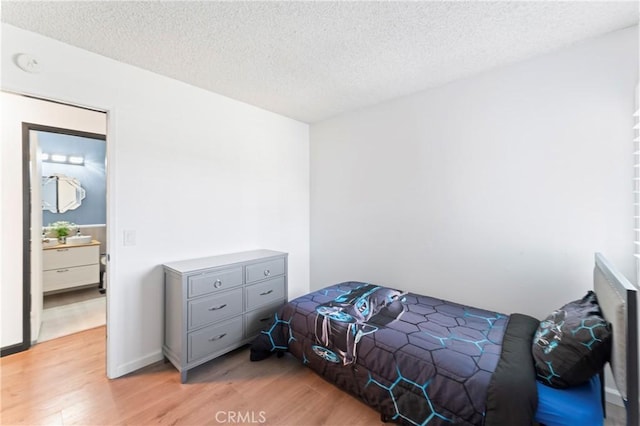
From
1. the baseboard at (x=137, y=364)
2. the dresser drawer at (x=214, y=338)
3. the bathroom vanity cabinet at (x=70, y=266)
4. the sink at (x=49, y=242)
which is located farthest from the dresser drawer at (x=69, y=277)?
the dresser drawer at (x=214, y=338)

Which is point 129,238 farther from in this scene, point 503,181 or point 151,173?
point 503,181

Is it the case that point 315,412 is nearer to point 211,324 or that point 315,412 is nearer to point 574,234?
point 211,324

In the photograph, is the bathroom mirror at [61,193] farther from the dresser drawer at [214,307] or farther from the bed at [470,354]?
the bed at [470,354]

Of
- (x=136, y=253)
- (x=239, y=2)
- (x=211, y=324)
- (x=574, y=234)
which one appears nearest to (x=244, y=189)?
(x=136, y=253)

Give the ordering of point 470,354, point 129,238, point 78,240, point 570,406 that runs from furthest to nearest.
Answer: point 78,240
point 129,238
point 470,354
point 570,406

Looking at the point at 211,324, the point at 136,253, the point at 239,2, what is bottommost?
the point at 211,324

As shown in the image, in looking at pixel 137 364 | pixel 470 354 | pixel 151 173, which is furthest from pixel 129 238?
pixel 470 354

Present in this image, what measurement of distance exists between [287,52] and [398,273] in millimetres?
2270

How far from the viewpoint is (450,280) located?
249 centimetres

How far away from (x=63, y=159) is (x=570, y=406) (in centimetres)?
621

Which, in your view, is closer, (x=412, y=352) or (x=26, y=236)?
(x=412, y=352)

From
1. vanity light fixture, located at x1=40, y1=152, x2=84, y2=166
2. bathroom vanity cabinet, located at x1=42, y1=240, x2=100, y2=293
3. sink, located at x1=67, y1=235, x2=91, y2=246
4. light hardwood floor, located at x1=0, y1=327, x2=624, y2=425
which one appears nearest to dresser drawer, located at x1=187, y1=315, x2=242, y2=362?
light hardwood floor, located at x1=0, y1=327, x2=624, y2=425

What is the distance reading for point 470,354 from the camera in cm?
151

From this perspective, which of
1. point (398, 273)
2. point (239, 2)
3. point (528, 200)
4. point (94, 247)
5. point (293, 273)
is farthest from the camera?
point (94, 247)
